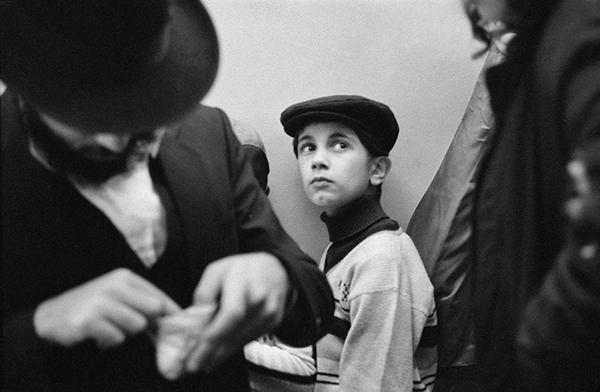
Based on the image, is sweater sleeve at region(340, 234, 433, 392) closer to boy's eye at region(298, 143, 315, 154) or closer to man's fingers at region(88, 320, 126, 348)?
boy's eye at region(298, 143, 315, 154)

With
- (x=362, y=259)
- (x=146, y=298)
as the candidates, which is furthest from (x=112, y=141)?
(x=362, y=259)

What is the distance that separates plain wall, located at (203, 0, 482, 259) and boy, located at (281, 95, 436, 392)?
0.10 meters

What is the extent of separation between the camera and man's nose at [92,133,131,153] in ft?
2.33

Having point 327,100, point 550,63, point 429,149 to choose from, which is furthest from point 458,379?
point 550,63

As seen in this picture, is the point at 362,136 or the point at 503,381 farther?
the point at 362,136

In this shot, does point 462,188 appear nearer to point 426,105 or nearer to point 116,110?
point 426,105

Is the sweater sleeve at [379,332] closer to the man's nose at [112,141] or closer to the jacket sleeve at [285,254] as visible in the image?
the jacket sleeve at [285,254]

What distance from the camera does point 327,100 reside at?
64.2 inches

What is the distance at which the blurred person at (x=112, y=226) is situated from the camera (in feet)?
2.21

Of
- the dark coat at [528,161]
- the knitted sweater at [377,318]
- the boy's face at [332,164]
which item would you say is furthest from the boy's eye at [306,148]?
the dark coat at [528,161]

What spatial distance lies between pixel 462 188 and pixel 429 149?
0.86ft

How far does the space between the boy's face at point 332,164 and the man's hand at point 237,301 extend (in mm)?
889

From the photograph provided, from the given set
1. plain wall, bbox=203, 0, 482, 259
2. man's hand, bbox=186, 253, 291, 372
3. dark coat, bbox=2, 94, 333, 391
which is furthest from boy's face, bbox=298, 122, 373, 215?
man's hand, bbox=186, 253, 291, 372

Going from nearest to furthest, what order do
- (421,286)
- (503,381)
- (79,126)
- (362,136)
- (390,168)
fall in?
1. (79,126)
2. (503,381)
3. (421,286)
4. (362,136)
5. (390,168)
